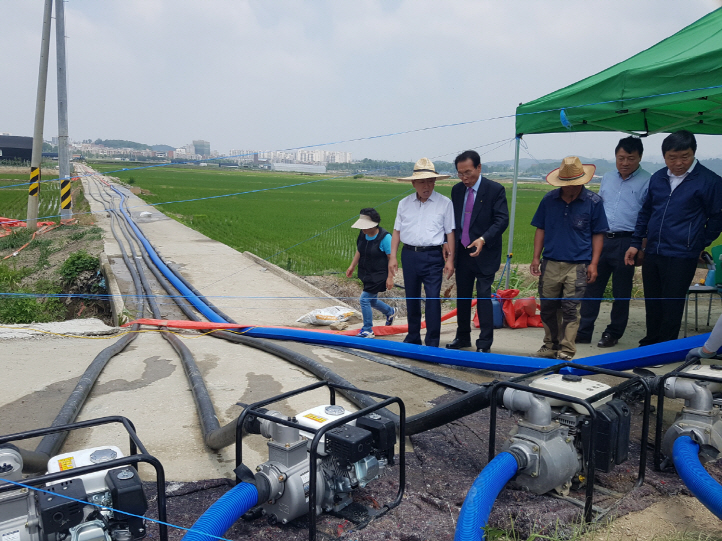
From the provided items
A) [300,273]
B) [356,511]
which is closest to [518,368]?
[356,511]

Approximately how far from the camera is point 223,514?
2264mm

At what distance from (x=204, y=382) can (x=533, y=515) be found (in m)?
2.69

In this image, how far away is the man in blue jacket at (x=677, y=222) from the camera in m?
4.92

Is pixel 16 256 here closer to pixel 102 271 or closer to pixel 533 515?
pixel 102 271

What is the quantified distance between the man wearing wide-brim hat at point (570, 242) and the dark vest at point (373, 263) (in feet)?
5.75

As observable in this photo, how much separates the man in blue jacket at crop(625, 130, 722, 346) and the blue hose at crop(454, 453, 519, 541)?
3.15 meters

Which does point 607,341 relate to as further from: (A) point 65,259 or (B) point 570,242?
(A) point 65,259

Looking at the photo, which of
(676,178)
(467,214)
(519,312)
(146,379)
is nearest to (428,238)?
(467,214)

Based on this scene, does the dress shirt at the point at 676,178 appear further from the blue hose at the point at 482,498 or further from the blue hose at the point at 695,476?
the blue hose at the point at 482,498

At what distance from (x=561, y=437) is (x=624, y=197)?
355 centimetres

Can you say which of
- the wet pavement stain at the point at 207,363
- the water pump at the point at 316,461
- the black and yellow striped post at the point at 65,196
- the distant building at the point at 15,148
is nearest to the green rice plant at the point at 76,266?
the black and yellow striped post at the point at 65,196

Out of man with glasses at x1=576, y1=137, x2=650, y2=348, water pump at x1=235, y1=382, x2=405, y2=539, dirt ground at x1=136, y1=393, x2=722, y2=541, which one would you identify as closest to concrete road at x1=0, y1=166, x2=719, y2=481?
man with glasses at x1=576, y1=137, x2=650, y2=348

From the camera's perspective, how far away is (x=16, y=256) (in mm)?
15461

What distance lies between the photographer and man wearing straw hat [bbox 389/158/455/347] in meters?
5.43
